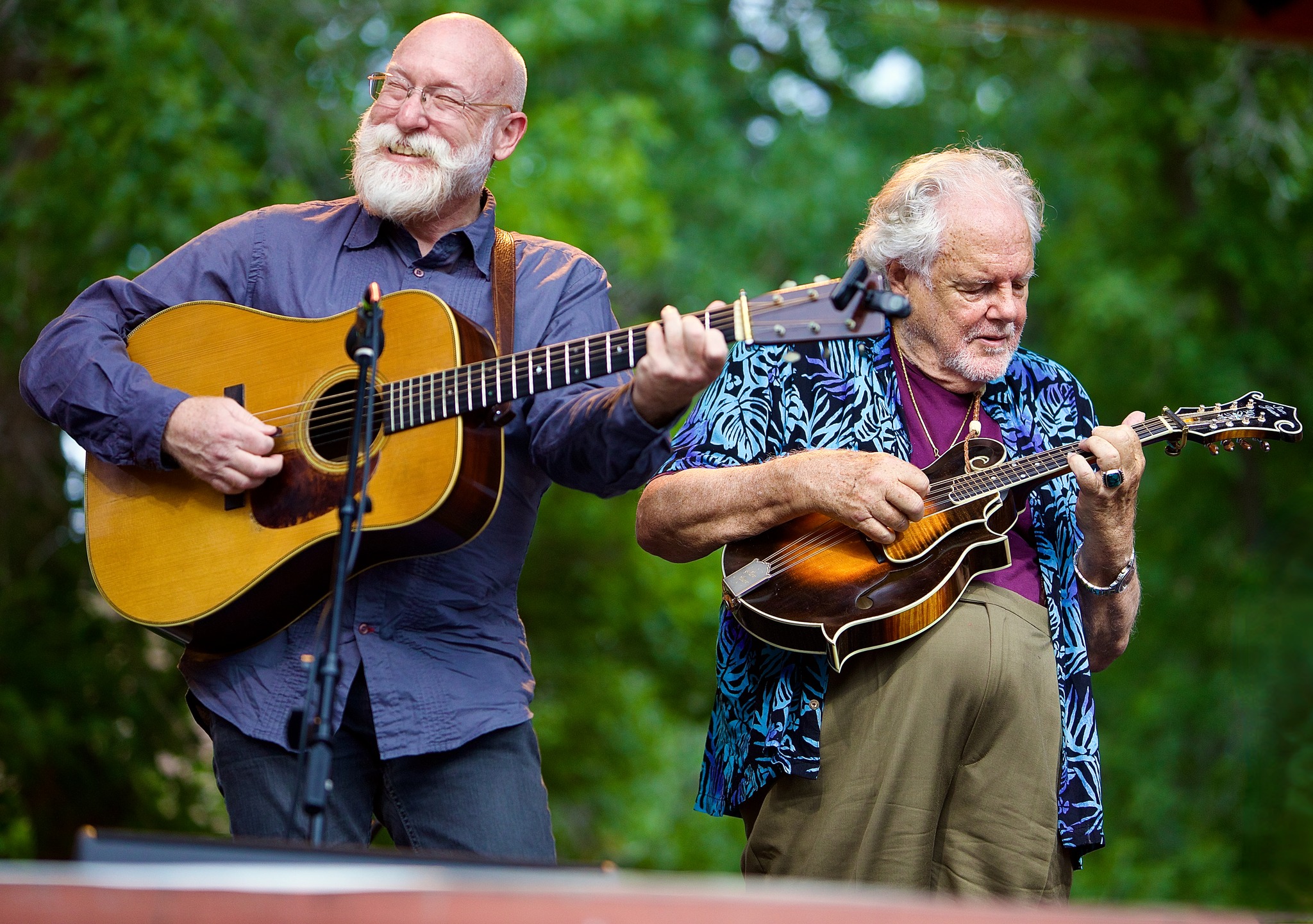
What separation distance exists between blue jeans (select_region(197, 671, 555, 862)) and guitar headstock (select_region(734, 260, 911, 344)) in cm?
95

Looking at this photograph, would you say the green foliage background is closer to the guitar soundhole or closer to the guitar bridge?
the guitar bridge

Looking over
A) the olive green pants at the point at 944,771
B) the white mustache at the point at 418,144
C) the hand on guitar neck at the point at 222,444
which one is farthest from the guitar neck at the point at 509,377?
the olive green pants at the point at 944,771

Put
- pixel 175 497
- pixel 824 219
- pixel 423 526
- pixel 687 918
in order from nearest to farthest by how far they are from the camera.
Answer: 1. pixel 687 918
2. pixel 423 526
3. pixel 175 497
4. pixel 824 219

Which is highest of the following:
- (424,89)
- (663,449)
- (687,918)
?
(424,89)

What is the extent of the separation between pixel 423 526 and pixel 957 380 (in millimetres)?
1245

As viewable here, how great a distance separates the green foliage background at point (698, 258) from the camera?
22.0 feet

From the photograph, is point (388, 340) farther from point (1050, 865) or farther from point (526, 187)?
point (526, 187)

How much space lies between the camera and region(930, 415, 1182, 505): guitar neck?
285 centimetres

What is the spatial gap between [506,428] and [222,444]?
0.56m

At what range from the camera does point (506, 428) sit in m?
2.92

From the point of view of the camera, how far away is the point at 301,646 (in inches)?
109

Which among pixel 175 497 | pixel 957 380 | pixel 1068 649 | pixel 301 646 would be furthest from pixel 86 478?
pixel 1068 649

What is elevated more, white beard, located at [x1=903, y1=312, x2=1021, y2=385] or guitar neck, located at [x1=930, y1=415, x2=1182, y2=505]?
white beard, located at [x1=903, y1=312, x2=1021, y2=385]

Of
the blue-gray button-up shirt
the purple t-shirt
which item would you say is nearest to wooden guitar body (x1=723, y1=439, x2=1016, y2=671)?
the purple t-shirt
